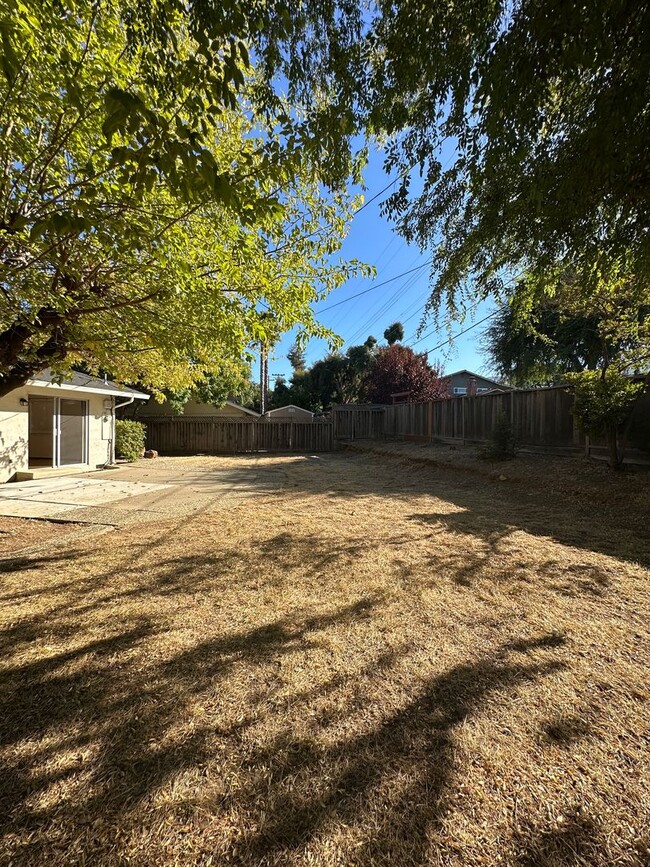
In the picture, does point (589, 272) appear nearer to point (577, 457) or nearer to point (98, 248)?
point (98, 248)

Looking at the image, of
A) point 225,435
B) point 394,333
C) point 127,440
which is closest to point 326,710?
point 127,440

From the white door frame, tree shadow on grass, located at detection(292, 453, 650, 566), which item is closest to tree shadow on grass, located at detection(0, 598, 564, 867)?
tree shadow on grass, located at detection(292, 453, 650, 566)

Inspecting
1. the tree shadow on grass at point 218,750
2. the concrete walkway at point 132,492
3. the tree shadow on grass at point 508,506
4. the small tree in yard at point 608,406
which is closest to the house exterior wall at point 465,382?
the tree shadow on grass at point 508,506

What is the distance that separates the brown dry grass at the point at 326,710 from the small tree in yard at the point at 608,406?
3.35 metres

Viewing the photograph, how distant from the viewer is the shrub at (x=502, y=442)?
355 inches

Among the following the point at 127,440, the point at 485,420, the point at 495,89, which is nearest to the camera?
the point at 495,89

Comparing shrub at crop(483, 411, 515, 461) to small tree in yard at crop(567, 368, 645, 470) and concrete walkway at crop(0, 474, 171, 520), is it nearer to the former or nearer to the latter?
small tree in yard at crop(567, 368, 645, 470)

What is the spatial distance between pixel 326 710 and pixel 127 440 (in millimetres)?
13639

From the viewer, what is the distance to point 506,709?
1.81 m

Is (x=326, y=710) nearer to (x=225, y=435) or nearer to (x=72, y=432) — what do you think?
(x=72, y=432)

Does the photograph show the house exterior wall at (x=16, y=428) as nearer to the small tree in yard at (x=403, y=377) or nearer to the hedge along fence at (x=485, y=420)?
the hedge along fence at (x=485, y=420)

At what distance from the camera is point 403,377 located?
24.4 metres

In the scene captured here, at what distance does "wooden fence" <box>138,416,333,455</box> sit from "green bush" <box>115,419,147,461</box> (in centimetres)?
329

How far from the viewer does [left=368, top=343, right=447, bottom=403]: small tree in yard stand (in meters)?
24.4
